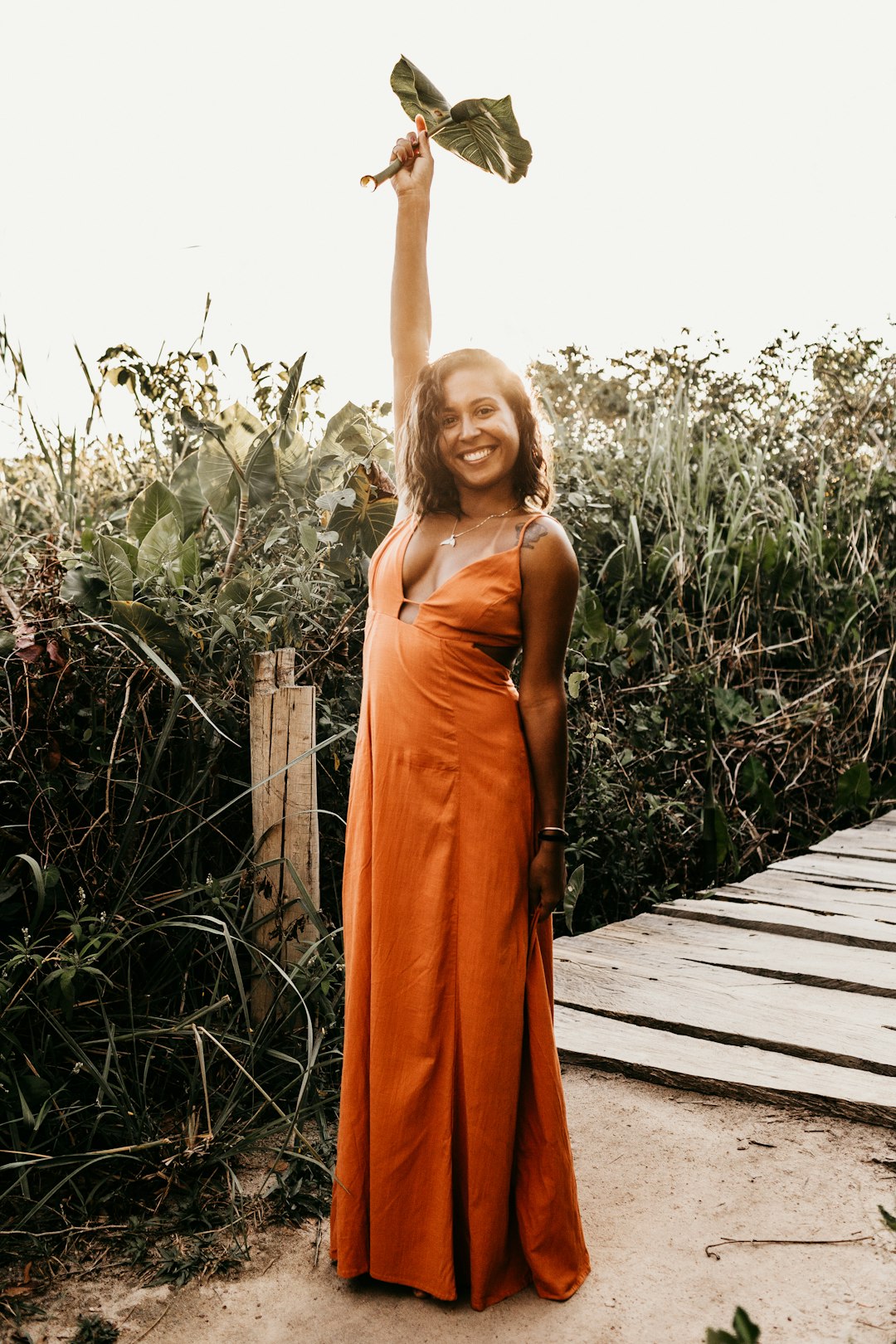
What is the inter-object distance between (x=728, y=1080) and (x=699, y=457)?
153 inches

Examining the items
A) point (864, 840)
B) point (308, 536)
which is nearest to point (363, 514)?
point (308, 536)

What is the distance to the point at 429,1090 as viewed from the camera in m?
1.85

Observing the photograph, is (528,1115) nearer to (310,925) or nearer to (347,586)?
(310,925)

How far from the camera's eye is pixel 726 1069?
8.20 feet

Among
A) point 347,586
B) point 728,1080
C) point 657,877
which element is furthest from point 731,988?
point 347,586

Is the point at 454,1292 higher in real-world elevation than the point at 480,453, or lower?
lower

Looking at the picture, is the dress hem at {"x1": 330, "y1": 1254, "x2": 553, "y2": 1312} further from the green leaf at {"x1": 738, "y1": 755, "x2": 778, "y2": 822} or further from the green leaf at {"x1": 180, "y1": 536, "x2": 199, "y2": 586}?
the green leaf at {"x1": 738, "y1": 755, "x2": 778, "y2": 822}

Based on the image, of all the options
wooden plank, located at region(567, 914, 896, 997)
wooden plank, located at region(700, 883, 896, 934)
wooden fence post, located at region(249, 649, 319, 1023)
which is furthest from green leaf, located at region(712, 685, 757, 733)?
wooden fence post, located at region(249, 649, 319, 1023)

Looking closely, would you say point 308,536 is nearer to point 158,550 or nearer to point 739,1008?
point 158,550

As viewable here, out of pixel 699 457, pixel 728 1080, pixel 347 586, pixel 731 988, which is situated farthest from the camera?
pixel 699 457

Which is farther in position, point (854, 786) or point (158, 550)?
point (854, 786)

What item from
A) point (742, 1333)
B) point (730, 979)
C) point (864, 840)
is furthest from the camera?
point (864, 840)

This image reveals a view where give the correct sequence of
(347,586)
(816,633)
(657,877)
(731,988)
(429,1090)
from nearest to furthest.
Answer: (429,1090), (731,988), (347,586), (657,877), (816,633)

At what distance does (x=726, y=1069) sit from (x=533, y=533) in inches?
57.6
